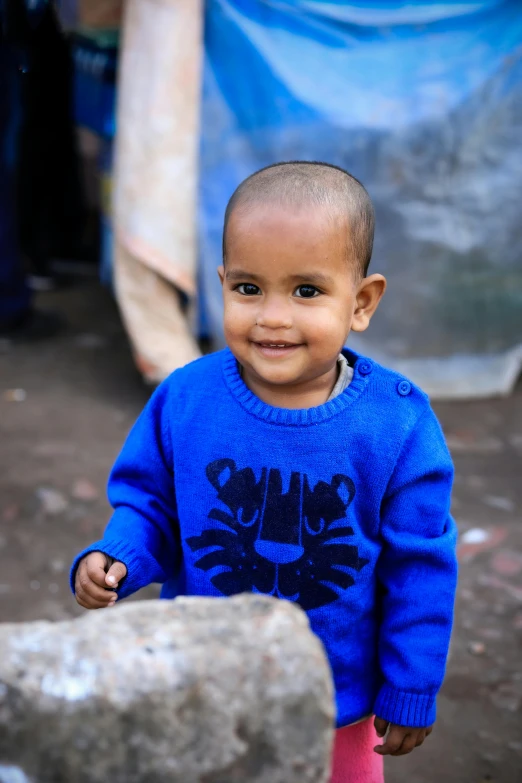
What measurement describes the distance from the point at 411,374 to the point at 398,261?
1.93ft

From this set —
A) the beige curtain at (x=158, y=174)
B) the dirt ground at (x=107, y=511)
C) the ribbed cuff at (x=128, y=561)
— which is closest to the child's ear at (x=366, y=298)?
the ribbed cuff at (x=128, y=561)

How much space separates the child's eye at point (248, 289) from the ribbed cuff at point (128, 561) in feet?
1.59

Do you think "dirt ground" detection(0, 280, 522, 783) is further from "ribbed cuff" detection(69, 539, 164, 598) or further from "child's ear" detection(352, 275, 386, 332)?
"child's ear" detection(352, 275, 386, 332)

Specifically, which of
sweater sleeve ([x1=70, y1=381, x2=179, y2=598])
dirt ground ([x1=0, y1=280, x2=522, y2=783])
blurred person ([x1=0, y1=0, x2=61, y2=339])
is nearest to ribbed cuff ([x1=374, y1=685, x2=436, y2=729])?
sweater sleeve ([x1=70, y1=381, x2=179, y2=598])

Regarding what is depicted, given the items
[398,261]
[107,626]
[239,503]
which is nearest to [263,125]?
[398,261]

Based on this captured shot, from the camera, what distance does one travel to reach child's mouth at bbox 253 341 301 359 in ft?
4.61

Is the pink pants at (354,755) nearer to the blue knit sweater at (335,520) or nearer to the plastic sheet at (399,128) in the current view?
the blue knit sweater at (335,520)

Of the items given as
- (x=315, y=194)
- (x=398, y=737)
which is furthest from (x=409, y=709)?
(x=315, y=194)

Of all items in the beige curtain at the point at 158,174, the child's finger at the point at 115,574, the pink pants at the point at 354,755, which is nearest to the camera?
the child's finger at the point at 115,574

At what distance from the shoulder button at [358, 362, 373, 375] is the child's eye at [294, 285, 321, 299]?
210 mm

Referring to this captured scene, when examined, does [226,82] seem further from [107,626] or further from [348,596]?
[107,626]

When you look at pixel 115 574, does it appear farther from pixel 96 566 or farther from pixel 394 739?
pixel 394 739

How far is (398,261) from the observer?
4.24 metres

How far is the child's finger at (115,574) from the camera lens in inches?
57.3
